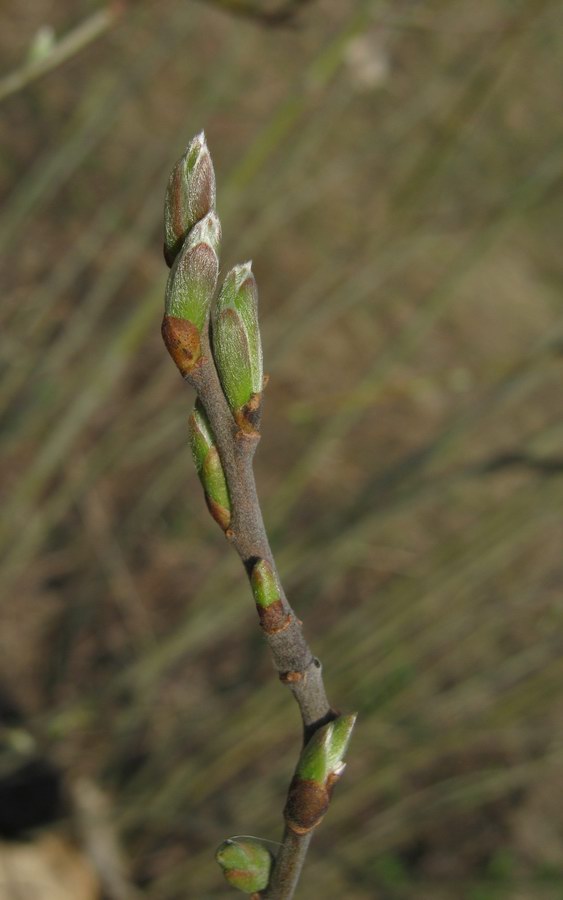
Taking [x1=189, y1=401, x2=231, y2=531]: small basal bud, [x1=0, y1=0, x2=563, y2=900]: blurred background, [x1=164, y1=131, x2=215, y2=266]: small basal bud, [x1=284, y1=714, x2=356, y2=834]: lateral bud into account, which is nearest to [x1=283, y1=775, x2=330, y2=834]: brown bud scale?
[x1=284, y1=714, x2=356, y2=834]: lateral bud

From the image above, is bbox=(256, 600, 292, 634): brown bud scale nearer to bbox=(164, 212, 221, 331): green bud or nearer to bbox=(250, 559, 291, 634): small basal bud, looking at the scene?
bbox=(250, 559, 291, 634): small basal bud

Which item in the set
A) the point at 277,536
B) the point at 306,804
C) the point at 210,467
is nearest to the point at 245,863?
the point at 306,804

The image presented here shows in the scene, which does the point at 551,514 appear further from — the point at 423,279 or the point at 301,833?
the point at 423,279

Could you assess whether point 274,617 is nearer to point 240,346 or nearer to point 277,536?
point 240,346

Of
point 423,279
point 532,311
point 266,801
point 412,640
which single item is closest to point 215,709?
point 266,801

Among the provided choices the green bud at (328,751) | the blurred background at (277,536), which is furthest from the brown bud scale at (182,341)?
the blurred background at (277,536)
